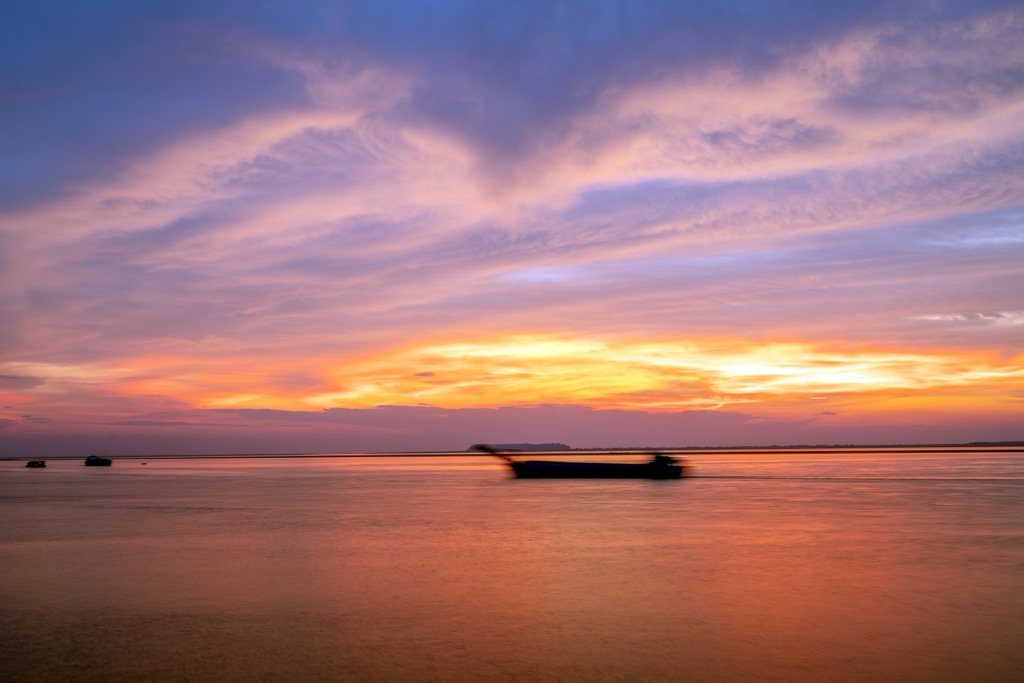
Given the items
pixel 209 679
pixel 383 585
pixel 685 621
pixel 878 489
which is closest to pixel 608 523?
pixel 383 585

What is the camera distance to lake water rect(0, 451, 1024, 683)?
10570 millimetres

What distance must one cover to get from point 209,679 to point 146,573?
29.5 ft

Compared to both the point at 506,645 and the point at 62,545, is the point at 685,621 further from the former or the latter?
the point at 62,545

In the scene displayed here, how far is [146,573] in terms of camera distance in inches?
696

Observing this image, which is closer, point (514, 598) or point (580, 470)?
point (514, 598)

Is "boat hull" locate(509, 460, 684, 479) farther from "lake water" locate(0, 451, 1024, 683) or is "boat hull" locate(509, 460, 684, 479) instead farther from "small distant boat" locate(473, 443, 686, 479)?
"lake water" locate(0, 451, 1024, 683)

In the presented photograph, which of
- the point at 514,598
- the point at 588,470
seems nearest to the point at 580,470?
the point at 588,470

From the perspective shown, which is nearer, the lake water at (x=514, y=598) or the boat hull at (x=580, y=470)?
the lake water at (x=514, y=598)

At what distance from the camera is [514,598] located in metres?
15.0

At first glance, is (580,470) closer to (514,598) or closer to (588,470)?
(588,470)

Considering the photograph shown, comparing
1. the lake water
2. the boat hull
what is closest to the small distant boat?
the boat hull

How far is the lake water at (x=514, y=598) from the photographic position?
10.6m

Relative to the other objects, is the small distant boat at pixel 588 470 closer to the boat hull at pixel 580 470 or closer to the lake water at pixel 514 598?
the boat hull at pixel 580 470

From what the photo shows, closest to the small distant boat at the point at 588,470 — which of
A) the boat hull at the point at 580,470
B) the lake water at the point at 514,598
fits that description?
the boat hull at the point at 580,470
